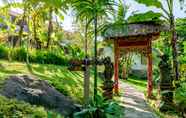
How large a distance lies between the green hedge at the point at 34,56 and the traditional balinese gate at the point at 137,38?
5.20 meters

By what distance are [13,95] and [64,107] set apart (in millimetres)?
1446

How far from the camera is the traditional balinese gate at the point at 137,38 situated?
19.3m

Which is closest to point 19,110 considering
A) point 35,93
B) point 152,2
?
point 35,93

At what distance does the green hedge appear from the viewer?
2175cm

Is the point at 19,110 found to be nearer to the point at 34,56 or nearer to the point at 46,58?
the point at 34,56

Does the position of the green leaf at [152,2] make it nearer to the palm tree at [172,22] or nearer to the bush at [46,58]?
the palm tree at [172,22]

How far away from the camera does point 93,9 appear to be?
37.1ft

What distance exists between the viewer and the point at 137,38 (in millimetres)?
20281

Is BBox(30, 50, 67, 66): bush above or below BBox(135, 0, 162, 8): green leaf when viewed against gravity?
below

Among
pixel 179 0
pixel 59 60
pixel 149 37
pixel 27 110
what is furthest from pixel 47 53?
pixel 27 110

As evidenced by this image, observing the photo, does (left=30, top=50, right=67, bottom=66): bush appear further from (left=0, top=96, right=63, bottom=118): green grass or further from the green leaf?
(left=0, top=96, right=63, bottom=118): green grass

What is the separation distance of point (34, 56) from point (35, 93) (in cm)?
1404

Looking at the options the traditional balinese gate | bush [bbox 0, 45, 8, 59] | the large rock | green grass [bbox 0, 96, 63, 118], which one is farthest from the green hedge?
green grass [bbox 0, 96, 63, 118]

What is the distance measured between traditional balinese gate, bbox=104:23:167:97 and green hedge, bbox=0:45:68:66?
520 centimetres
